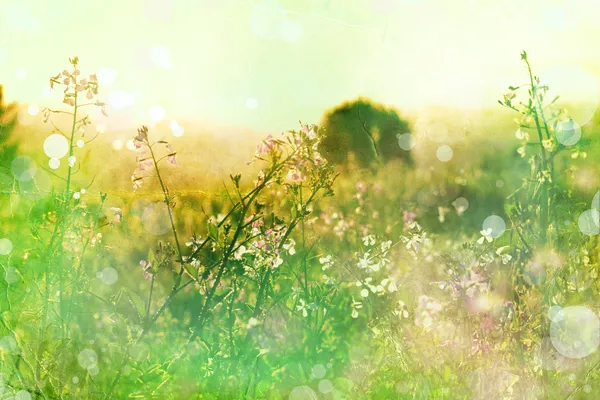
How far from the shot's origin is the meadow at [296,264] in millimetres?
2465

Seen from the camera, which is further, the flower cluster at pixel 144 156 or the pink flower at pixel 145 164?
the pink flower at pixel 145 164

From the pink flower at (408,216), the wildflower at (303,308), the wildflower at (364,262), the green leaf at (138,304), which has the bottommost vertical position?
the green leaf at (138,304)

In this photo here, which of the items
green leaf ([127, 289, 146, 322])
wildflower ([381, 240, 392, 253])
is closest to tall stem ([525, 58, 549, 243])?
wildflower ([381, 240, 392, 253])

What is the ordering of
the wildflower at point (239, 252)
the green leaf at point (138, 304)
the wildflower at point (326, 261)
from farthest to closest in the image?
the wildflower at point (326, 261), the green leaf at point (138, 304), the wildflower at point (239, 252)

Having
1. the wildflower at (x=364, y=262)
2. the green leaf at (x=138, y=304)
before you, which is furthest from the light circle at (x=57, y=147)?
the wildflower at (x=364, y=262)

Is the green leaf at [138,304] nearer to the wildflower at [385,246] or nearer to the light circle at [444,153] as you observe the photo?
the wildflower at [385,246]

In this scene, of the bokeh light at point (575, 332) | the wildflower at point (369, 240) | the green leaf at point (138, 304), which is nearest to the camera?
the bokeh light at point (575, 332)

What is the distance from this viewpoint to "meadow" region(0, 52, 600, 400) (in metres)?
2.46

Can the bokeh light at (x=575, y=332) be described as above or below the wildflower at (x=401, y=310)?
above

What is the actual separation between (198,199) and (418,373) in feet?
4.72

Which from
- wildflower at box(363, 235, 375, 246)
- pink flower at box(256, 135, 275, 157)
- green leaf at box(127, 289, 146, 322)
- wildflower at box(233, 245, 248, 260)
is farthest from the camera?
wildflower at box(363, 235, 375, 246)

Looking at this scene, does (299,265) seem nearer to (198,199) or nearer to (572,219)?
(198,199)

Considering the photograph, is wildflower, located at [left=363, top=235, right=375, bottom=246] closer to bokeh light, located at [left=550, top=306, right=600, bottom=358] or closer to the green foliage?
the green foliage

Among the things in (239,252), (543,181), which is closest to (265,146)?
(239,252)
